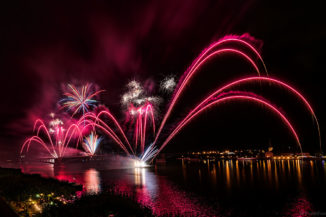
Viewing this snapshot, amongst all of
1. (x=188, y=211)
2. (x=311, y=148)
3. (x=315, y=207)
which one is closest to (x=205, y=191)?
(x=188, y=211)

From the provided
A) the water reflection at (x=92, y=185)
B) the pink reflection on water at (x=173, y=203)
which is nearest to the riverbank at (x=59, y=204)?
the pink reflection on water at (x=173, y=203)

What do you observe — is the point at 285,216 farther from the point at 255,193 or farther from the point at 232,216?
the point at 255,193

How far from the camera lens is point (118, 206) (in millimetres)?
13969

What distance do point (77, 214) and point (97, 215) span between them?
94cm

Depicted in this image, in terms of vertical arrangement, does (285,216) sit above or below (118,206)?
below

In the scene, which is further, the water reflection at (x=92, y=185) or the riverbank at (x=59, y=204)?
the water reflection at (x=92, y=185)

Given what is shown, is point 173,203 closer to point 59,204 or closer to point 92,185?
point 59,204

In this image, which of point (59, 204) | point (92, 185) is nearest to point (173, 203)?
point (59, 204)

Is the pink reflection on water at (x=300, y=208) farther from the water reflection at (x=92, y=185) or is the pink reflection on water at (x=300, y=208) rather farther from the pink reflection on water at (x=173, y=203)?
the water reflection at (x=92, y=185)

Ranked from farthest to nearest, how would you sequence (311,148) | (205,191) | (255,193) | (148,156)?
(311,148)
(148,156)
(205,191)
(255,193)

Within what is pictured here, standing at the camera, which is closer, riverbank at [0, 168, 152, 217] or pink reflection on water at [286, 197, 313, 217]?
riverbank at [0, 168, 152, 217]

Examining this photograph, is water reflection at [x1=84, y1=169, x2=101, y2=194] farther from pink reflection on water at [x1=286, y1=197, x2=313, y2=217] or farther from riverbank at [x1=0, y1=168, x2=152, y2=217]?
pink reflection on water at [x1=286, y1=197, x2=313, y2=217]

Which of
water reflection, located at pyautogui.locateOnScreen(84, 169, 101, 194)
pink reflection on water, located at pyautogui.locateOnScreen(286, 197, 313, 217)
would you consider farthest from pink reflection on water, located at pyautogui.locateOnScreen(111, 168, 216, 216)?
water reflection, located at pyautogui.locateOnScreen(84, 169, 101, 194)

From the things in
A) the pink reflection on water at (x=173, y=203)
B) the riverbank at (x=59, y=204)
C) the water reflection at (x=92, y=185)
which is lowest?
the water reflection at (x=92, y=185)
